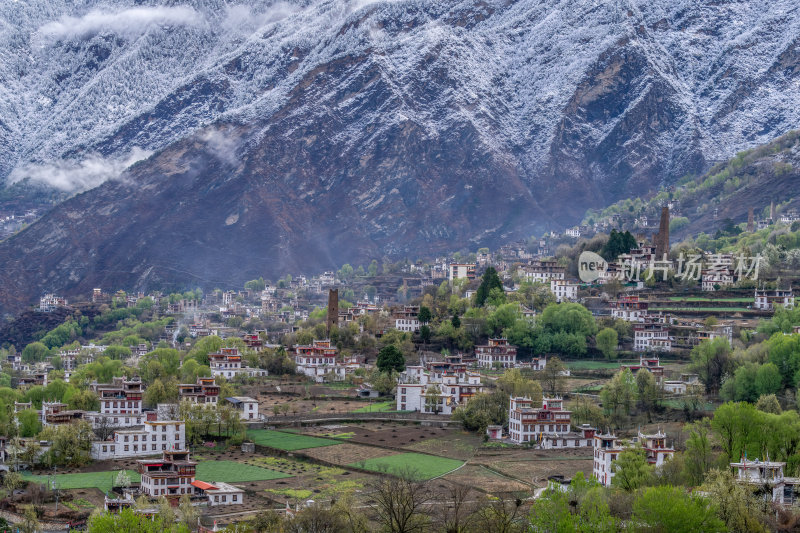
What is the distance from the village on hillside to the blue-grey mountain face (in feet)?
139

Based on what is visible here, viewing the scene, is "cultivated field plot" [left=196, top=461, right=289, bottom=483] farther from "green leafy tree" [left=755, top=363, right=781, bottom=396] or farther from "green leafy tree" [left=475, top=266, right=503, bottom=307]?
"green leafy tree" [left=475, top=266, right=503, bottom=307]

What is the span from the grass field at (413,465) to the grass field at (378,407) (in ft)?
37.7

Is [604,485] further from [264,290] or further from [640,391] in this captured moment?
[264,290]

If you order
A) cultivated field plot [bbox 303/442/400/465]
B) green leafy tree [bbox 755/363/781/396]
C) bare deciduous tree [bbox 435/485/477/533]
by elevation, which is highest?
green leafy tree [bbox 755/363/781/396]

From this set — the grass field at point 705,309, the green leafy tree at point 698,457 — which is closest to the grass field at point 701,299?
the grass field at point 705,309

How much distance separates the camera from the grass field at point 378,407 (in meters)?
76.0

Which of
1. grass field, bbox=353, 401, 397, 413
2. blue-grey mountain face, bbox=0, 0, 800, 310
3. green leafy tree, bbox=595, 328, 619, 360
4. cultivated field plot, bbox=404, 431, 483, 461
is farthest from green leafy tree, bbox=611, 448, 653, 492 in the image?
blue-grey mountain face, bbox=0, 0, 800, 310

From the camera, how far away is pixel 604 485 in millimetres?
55656

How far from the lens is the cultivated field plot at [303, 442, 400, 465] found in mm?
63397

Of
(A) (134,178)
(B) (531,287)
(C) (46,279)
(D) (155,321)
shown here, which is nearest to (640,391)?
(B) (531,287)

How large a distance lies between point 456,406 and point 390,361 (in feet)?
33.9

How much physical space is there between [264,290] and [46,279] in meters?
28.1

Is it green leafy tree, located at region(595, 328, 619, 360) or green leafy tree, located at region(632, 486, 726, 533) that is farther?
green leafy tree, located at region(595, 328, 619, 360)

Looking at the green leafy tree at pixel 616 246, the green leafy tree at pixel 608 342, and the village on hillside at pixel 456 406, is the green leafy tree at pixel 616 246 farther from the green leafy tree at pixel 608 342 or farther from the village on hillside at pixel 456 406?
the green leafy tree at pixel 608 342
